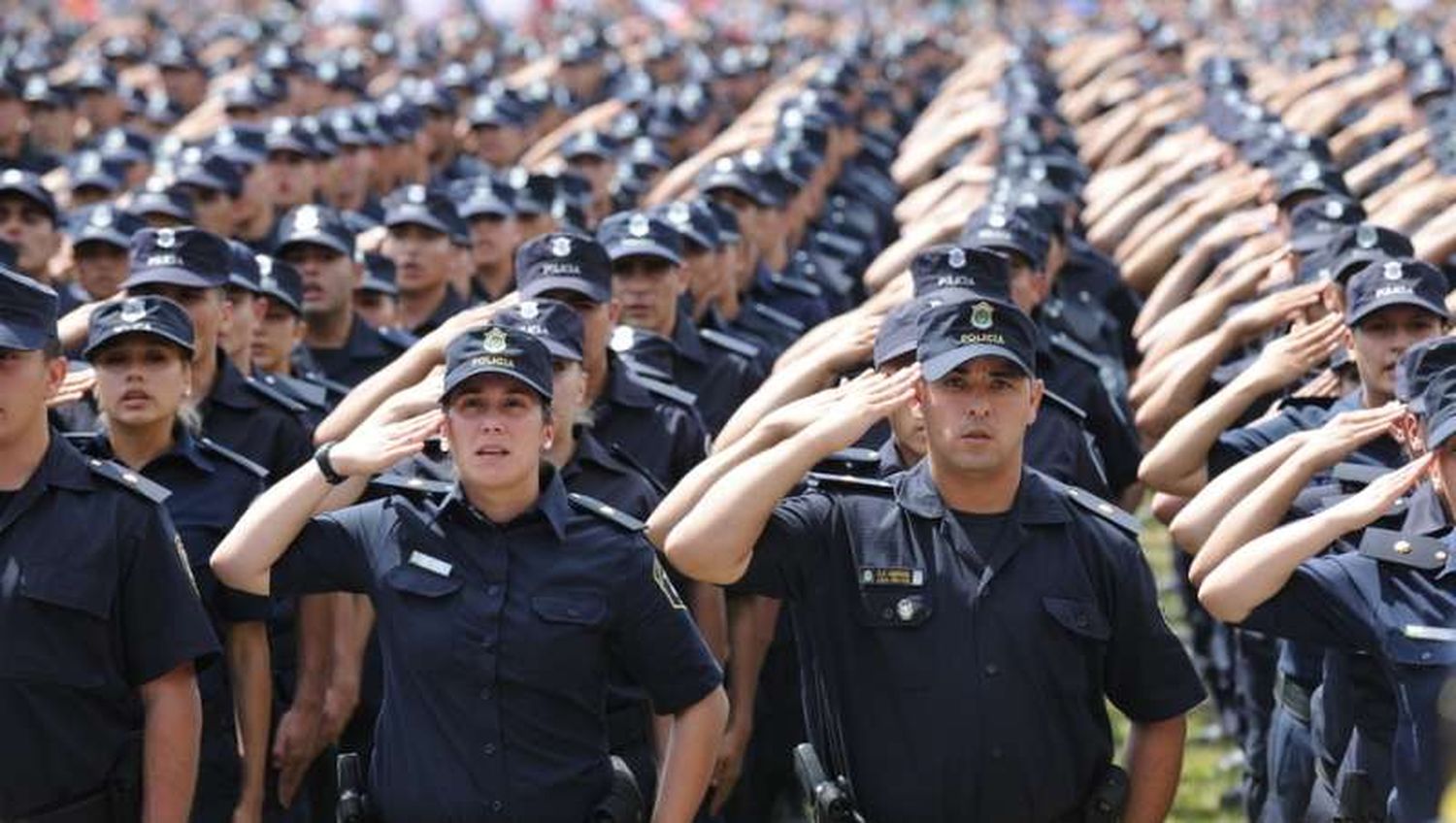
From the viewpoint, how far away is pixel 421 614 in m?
6.07

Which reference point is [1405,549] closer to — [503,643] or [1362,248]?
[503,643]

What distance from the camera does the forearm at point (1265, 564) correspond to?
604cm

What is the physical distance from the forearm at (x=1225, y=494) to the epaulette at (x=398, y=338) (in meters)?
3.63

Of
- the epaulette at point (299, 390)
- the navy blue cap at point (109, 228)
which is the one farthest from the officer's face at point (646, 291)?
the navy blue cap at point (109, 228)

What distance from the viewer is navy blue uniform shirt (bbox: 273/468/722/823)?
6004 mm

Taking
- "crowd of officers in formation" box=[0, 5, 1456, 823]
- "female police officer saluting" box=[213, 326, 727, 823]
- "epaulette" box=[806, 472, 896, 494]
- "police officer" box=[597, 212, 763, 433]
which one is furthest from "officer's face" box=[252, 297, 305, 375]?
"epaulette" box=[806, 472, 896, 494]

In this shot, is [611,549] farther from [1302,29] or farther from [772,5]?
[772,5]

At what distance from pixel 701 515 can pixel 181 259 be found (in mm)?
2948

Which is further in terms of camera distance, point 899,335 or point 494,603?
point 899,335

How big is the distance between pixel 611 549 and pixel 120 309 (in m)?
1.79

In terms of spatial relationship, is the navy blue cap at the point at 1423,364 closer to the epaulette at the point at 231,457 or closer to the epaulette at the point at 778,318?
the epaulette at the point at 231,457

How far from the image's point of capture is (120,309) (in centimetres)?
724

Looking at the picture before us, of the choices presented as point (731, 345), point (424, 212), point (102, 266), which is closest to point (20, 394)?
point (731, 345)

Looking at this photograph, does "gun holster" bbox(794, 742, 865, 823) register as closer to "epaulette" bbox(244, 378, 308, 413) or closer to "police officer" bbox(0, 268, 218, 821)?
"police officer" bbox(0, 268, 218, 821)
